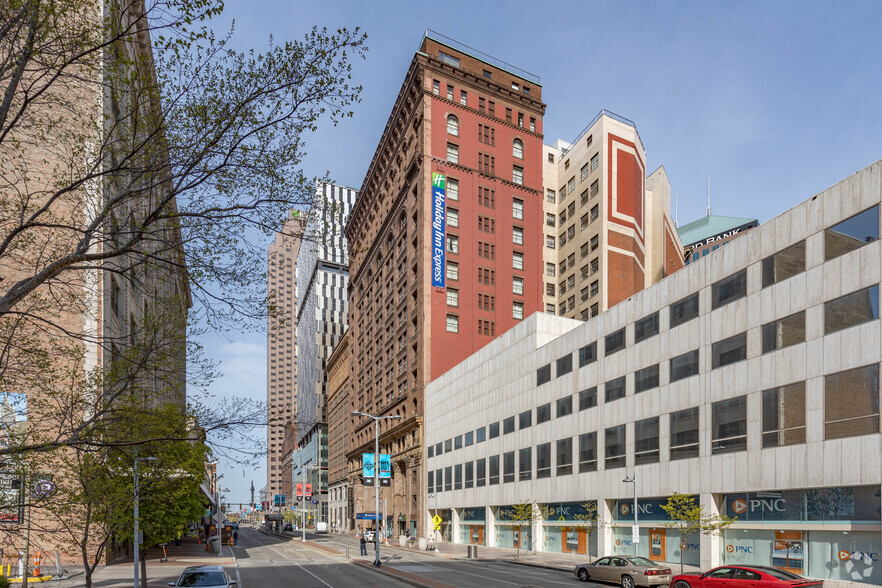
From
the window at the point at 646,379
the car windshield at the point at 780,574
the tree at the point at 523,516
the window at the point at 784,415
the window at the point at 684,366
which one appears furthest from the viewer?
the tree at the point at 523,516

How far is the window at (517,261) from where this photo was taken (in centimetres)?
8094

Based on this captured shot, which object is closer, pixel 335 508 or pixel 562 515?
pixel 562 515

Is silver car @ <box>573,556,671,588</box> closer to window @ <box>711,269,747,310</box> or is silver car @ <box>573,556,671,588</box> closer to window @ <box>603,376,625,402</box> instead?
window @ <box>603,376,625,402</box>

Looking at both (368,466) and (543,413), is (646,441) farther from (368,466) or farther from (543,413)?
(368,466)

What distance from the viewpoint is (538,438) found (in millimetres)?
52094

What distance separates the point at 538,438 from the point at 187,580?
35153 mm

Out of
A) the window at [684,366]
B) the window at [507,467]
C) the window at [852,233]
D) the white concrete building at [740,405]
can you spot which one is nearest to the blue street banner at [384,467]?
the window at [507,467]

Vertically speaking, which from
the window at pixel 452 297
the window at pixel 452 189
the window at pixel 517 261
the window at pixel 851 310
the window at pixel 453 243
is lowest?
the window at pixel 851 310

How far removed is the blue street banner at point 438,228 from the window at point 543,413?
2604 cm

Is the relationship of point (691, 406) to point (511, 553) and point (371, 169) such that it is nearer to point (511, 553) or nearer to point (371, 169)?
point (511, 553)

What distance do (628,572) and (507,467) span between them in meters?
28.7

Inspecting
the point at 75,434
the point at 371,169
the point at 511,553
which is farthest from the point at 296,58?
the point at 371,169

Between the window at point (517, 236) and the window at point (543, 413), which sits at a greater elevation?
the window at point (517, 236)

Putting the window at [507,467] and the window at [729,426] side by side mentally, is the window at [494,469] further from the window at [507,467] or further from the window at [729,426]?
the window at [729,426]
